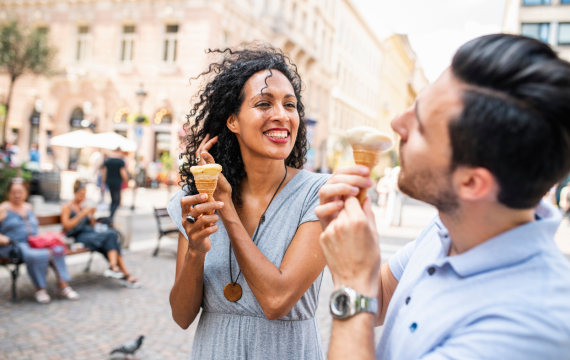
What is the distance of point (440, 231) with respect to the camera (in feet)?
3.84

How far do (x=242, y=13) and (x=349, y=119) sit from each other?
24.7 m

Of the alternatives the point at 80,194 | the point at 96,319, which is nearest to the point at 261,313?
the point at 96,319

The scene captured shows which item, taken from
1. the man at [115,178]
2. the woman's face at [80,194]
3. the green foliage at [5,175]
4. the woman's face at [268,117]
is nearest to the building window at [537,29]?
the man at [115,178]

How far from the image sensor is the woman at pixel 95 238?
6.27 metres

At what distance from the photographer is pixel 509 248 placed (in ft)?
3.10

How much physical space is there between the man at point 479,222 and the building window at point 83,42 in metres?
27.9

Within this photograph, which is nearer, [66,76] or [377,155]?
[377,155]

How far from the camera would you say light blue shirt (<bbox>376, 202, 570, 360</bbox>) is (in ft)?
2.75

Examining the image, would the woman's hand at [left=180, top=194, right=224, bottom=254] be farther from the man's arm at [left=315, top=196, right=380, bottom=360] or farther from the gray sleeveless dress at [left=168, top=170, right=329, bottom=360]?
the man's arm at [left=315, top=196, right=380, bottom=360]

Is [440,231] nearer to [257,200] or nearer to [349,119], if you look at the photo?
[257,200]

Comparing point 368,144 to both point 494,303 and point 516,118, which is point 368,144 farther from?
point 494,303

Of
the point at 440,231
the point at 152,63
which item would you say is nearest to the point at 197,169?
the point at 440,231

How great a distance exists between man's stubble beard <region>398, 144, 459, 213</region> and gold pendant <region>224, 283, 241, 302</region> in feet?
3.05

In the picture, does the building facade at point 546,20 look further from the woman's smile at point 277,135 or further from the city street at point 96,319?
the woman's smile at point 277,135
